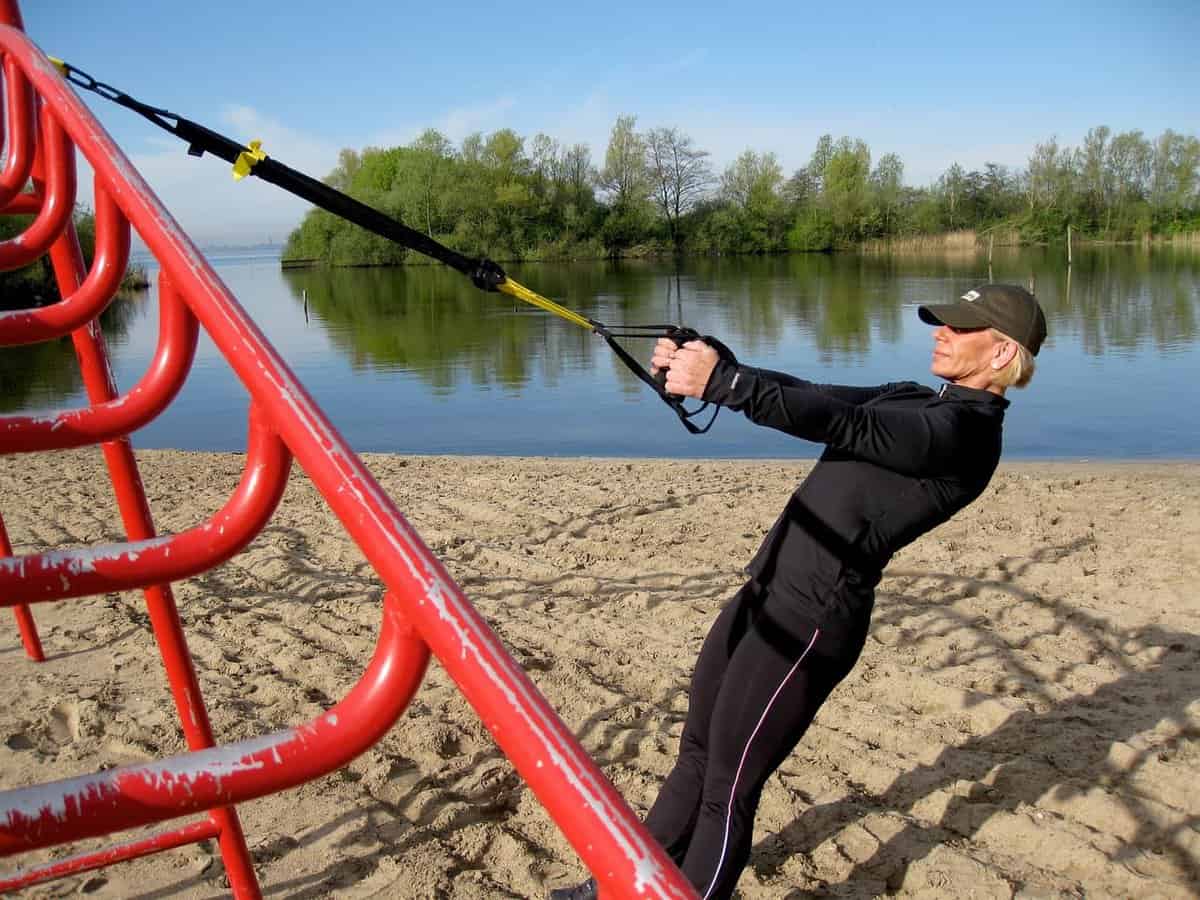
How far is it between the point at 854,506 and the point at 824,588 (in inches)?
8.0

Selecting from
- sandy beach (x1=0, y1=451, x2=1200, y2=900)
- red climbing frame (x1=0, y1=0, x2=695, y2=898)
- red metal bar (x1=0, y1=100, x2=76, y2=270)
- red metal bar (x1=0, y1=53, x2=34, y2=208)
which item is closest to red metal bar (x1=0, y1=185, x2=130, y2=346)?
red climbing frame (x1=0, y1=0, x2=695, y2=898)

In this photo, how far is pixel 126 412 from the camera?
5.20 ft

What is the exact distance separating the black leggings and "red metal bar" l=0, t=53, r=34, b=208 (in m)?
2.12

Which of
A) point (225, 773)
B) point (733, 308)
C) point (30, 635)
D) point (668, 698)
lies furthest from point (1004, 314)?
point (733, 308)

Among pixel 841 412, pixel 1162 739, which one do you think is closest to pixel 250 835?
A: pixel 841 412

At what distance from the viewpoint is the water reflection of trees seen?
19266mm

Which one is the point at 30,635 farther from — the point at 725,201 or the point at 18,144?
the point at 725,201

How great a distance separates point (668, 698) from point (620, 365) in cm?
1434

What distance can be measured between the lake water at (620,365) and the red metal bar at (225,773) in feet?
12.9

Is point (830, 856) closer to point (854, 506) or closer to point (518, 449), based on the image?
point (854, 506)

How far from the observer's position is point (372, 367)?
738 inches

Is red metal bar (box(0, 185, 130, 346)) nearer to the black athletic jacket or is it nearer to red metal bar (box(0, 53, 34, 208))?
red metal bar (box(0, 53, 34, 208))

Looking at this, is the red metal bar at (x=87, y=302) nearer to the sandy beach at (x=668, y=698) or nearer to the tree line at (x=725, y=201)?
the sandy beach at (x=668, y=698)

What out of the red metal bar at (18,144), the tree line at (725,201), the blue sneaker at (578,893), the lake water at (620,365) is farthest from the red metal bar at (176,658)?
the tree line at (725,201)
